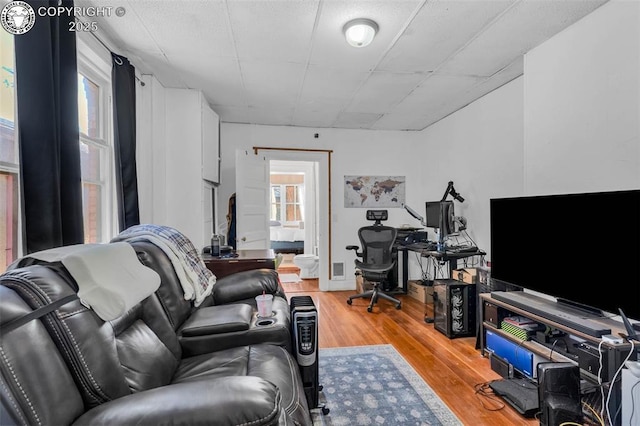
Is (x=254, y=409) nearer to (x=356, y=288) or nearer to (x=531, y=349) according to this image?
(x=531, y=349)

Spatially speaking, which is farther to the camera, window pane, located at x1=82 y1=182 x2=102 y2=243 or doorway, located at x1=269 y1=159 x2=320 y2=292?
doorway, located at x1=269 y1=159 x2=320 y2=292

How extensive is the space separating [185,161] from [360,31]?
7.08ft

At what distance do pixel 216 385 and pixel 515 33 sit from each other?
2735 millimetres

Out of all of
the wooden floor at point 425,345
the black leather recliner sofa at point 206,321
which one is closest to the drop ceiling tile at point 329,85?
the black leather recliner sofa at point 206,321

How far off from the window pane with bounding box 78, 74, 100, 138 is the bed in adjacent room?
17.1ft

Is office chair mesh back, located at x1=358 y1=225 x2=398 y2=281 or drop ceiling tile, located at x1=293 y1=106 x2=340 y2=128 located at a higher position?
drop ceiling tile, located at x1=293 y1=106 x2=340 y2=128

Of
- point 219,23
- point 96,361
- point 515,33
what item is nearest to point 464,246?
point 515,33

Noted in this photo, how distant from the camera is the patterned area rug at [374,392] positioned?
1767 millimetres

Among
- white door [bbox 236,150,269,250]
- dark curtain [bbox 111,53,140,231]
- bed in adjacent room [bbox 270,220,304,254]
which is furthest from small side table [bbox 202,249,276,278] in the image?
bed in adjacent room [bbox 270,220,304,254]

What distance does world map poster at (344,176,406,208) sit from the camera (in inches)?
187

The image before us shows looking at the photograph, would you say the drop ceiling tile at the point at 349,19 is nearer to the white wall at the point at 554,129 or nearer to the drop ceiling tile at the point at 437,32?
the drop ceiling tile at the point at 437,32

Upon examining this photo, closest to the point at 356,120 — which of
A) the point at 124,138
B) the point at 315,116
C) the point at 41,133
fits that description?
the point at 315,116

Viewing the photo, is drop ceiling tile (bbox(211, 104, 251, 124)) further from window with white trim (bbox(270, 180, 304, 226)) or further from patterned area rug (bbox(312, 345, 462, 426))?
window with white trim (bbox(270, 180, 304, 226))

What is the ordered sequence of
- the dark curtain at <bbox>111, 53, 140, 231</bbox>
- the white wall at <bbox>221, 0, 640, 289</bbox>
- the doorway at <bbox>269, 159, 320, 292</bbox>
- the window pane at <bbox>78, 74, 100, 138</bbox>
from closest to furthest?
the white wall at <bbox>221, 0, 640, 289</bbox> < the window pane at <bbox>78, 74, 100, 138</bbox> < the dark curtain at <bbox>111, 53, 140, 231</bbox> < the doorway at <bbox>269, 159, 320, 292</bbox>
